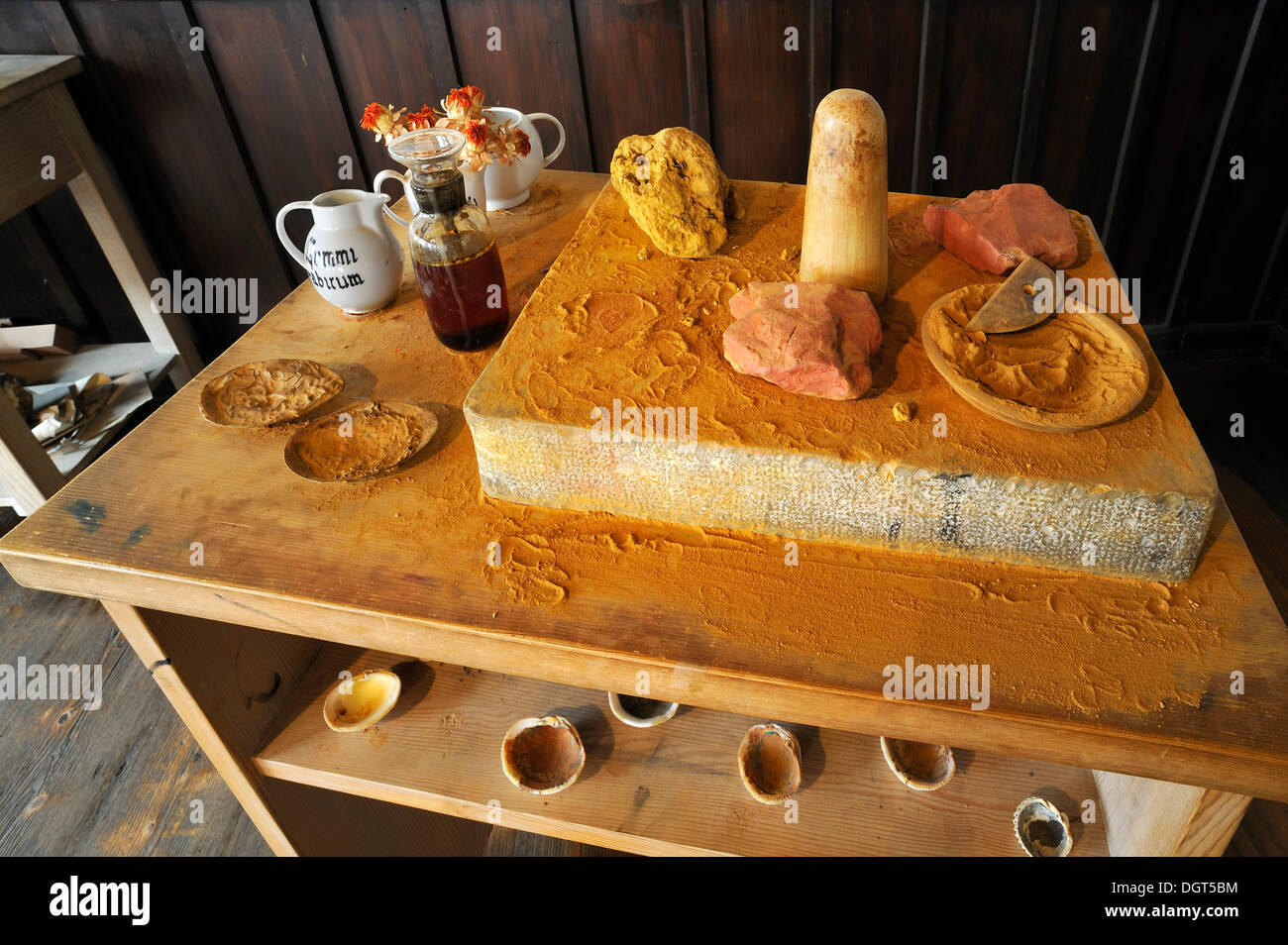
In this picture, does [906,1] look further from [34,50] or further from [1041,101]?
[34,50]

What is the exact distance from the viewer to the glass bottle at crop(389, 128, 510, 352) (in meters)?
1.08

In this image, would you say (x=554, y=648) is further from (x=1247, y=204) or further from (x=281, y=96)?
(x=1247, y=204)

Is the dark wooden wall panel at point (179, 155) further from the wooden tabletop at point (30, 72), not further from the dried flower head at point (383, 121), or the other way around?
the dried flower head at point (383, 121)

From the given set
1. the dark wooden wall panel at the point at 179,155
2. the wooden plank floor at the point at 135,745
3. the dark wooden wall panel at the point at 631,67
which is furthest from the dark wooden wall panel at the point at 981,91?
the dark wooden wall panel at the point at 179,155

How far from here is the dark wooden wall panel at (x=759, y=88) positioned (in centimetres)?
188

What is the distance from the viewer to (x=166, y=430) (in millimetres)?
1162

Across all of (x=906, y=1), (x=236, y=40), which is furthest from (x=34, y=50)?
(x=906, y=1)

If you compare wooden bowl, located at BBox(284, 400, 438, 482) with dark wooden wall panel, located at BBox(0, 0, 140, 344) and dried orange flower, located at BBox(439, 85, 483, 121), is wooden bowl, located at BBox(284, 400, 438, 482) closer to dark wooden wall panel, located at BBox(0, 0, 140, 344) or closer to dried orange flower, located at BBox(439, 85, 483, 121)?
dried orange flower, located at BBox(439, 85, 483, 121)

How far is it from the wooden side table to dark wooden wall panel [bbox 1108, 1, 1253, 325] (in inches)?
101

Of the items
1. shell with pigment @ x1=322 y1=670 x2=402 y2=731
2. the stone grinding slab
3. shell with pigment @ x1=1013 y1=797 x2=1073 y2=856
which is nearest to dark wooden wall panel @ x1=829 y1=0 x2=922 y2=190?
the stone grinding slab

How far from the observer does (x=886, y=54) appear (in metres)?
1.90

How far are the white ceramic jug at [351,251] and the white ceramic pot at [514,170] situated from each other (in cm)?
30

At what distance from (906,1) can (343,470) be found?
5.41 ft

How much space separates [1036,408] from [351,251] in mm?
996
